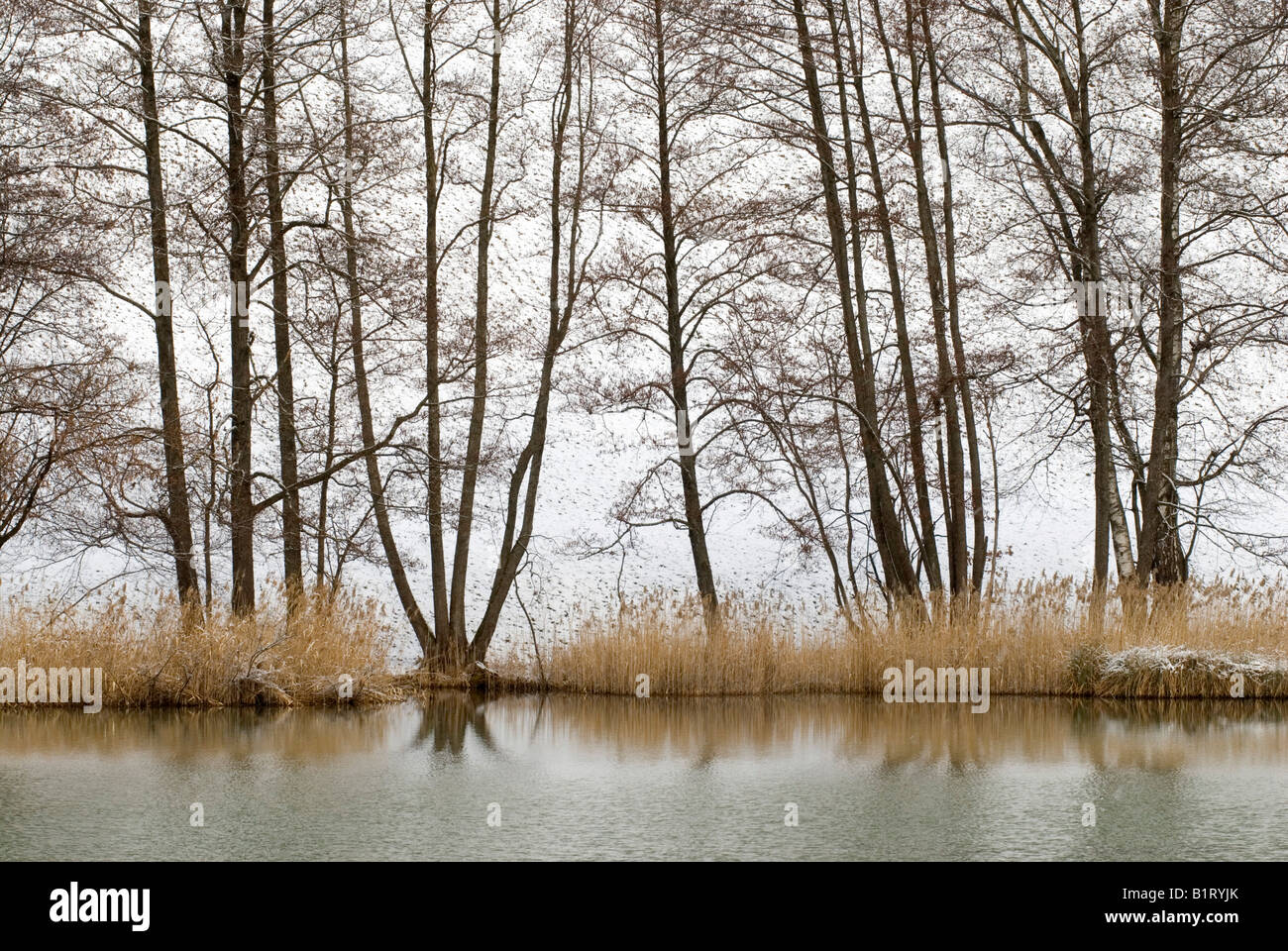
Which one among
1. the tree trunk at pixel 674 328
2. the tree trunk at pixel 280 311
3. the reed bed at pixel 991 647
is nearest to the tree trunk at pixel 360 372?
the tree trunk at pixel 280 311

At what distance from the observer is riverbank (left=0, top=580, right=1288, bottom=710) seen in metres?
12.6

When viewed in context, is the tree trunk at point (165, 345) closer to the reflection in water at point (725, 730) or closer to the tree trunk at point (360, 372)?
the tree trunk at point (360, 372)

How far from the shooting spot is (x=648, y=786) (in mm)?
7828

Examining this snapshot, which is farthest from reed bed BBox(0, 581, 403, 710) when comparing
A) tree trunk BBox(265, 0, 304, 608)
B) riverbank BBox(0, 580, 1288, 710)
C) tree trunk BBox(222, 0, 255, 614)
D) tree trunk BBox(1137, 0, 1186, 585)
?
tree trunk BBox(1137, 0, 1186, 585)

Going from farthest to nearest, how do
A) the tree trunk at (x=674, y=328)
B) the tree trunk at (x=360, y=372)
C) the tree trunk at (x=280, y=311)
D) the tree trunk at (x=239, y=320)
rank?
the tree trunk at (x=674, y=328) < the tree trunk at (x=360, y=372) < the tree trunk at (x=280, y=311) < the tree trunk at (x=239, y=320)

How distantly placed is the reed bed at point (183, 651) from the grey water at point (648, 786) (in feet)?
1.79

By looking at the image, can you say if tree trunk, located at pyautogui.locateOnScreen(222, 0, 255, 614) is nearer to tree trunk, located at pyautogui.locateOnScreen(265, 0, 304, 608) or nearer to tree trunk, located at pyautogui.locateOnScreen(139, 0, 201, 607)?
tree trunk, located at pyautogui.locateOnScreen(265, 0, 304, 608)

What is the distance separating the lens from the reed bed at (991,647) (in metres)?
13.3

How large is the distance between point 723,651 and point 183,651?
5.75 meters
